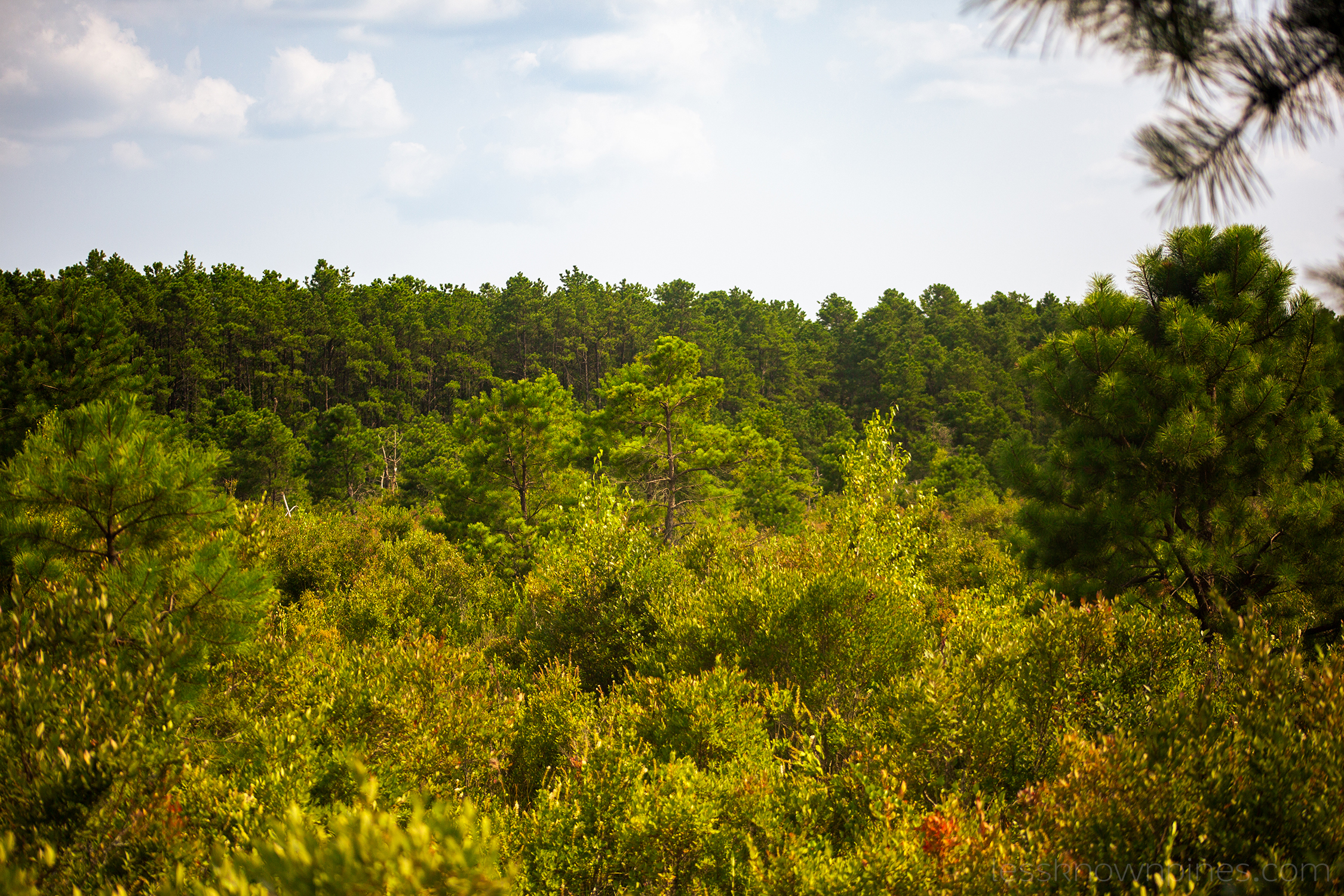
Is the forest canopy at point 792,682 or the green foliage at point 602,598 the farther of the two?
the green foliage at point 602,598

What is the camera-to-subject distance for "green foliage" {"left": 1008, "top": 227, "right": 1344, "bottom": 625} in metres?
9.14

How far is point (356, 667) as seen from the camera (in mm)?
12938

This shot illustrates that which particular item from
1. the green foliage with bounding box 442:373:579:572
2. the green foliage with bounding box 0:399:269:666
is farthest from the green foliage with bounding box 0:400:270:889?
the green foliage with bounding box 442:373:579:572

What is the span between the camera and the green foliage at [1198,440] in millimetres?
9141

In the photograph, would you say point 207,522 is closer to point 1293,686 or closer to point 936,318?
point 1293,686

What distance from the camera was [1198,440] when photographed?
909 centimetres

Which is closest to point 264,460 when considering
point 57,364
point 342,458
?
point 342,458

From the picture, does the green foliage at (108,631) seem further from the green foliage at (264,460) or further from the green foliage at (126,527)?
the green foliage at (264,460)

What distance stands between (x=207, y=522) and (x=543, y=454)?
21391 mm

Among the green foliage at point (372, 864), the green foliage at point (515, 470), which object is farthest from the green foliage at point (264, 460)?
the green foliage at point (372, 864)

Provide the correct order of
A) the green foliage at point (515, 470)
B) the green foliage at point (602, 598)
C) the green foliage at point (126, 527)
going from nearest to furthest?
the green foliage at point (126, 527) → the green foliage at point (602, 598) → the green foliage at point (515, 470)

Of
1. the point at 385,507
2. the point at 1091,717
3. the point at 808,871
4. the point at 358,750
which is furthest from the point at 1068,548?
the point at 385,507

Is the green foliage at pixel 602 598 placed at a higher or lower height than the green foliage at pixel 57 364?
lower

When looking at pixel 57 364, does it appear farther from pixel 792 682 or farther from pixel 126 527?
pixel 792 682
